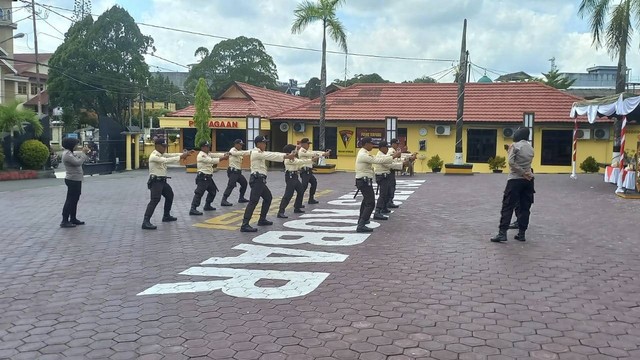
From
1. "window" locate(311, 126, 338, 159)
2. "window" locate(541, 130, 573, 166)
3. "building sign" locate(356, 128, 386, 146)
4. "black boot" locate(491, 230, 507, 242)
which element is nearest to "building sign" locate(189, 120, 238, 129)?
"window" locate(311, 126, 338, 159)

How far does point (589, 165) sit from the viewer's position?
25.2m

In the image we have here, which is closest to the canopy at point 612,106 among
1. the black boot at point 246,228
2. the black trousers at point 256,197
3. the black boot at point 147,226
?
the black trousers at point 256,197

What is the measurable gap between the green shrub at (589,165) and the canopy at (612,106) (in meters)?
6.14

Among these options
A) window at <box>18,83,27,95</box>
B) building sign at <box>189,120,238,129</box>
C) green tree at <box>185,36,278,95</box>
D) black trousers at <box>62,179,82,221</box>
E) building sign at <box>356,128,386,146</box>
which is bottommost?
black trousers at <box>62,179,82,221</box>

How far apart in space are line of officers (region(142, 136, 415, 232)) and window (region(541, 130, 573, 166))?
16222mm

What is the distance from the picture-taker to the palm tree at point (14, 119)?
21172 mm

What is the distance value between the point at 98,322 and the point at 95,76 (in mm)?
41204

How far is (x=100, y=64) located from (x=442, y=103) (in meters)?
26.4

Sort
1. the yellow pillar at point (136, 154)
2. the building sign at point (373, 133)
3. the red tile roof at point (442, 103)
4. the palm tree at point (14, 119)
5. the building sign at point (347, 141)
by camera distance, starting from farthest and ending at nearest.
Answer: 1. the yellow pillar at point (136, 154)
2. the building sign at point (347, 141)
3. the building sign at point (373, 133)
4. the red tile roof at point (442, 103)
5. the palm tree at point (14, 119)

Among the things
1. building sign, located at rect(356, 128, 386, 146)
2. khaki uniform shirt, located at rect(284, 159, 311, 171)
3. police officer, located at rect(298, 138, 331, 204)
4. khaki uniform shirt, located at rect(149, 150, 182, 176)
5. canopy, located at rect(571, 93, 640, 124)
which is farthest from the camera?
building sign, located at rect(356, 128, 386, 146)

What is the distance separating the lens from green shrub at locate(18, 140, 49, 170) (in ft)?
72.6

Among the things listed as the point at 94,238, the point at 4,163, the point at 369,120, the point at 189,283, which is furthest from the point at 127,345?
the point at 369,120

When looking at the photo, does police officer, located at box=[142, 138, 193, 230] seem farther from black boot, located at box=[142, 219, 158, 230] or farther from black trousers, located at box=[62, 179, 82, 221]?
black trousers, located at box=[62, 179, 82, 221]

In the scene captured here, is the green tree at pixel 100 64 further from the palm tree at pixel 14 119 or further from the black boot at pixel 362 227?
the black boot at pixel 362 227
